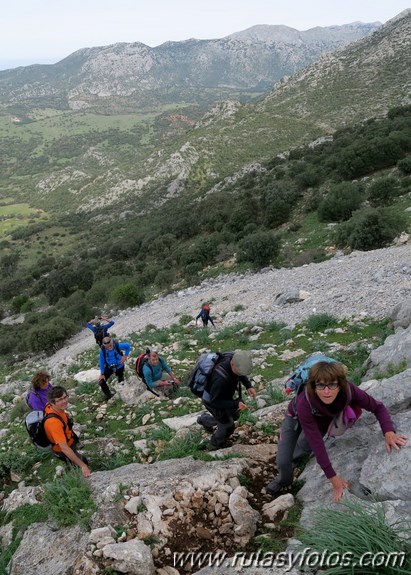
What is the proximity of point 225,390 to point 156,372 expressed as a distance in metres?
3.36

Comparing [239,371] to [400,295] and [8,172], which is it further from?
[8,172]

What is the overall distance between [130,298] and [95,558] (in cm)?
2129

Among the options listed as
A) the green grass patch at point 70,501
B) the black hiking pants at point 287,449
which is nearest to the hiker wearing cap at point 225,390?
the black hiking pants at point 287,449

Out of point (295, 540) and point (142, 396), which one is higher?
point (295, 540)

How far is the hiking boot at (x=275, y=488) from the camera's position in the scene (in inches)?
166

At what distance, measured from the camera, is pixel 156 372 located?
26.8 feet

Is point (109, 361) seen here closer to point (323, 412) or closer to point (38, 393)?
point (38, 393)

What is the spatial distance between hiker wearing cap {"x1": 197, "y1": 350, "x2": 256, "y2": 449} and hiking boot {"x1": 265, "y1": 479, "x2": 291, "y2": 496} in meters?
1.19

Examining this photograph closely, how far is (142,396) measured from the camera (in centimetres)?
851

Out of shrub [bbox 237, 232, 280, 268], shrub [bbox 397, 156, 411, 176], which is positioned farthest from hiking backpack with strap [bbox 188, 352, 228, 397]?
shrub [bbox 397, 156, 411, 176]

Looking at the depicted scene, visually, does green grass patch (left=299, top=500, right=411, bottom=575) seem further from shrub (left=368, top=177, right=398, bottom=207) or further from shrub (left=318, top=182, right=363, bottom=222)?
shrub (left=368, top=177, right=398, bottom=207)

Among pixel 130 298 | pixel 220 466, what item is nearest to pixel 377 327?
pixel 220 466

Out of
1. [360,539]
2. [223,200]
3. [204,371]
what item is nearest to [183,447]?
[204,371]

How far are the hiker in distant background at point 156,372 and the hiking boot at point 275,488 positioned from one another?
13.5 ft
